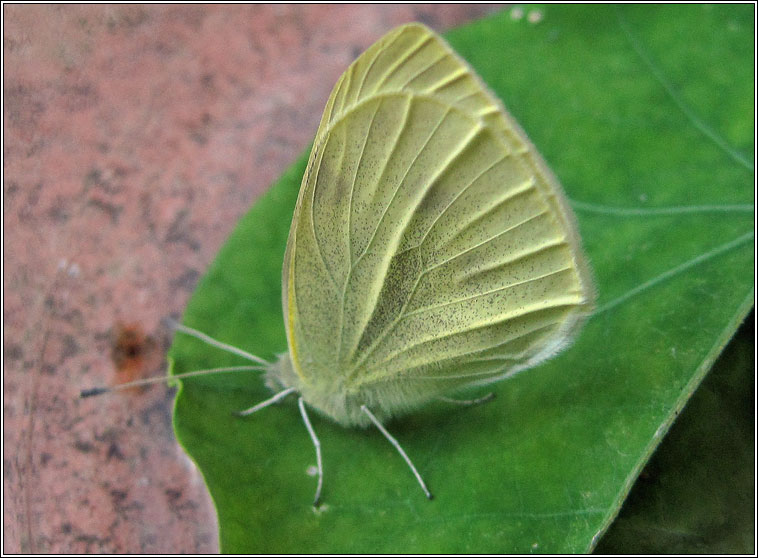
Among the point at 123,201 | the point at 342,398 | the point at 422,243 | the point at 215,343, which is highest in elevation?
the point at 123,201

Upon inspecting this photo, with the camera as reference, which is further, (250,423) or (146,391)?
(146,391)

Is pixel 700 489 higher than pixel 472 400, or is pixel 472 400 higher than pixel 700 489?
pixel 472 400

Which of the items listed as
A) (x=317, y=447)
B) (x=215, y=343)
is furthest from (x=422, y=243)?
(x=215, y=343)

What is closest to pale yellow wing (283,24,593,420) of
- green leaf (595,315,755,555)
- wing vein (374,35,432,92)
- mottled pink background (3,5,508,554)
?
wing vein (374,35,432,92)

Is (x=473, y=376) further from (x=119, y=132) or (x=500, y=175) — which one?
(x=119, y=132)

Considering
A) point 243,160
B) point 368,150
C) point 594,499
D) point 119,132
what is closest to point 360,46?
point 243,160

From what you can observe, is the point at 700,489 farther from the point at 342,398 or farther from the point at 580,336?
the point at 342,398
